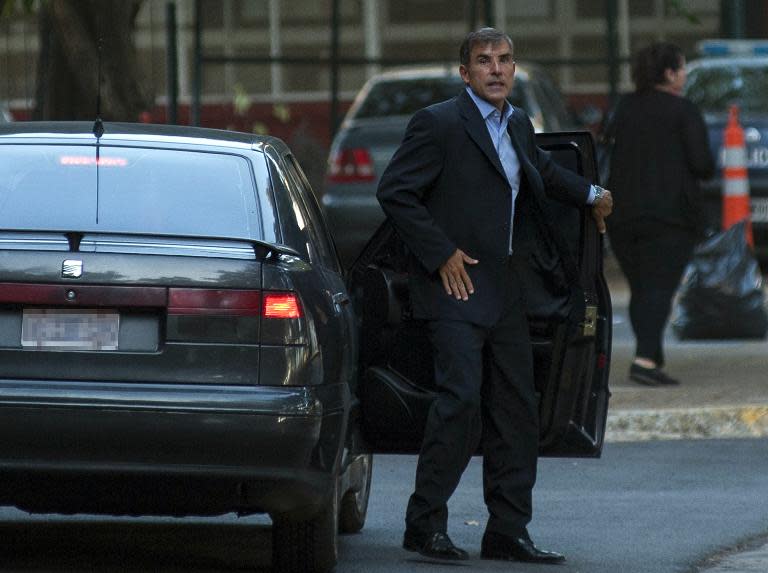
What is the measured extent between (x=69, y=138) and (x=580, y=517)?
2512mm

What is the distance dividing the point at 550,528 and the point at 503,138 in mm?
1592

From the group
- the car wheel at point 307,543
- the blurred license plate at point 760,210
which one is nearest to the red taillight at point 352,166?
the blurred license plate at point 760,210

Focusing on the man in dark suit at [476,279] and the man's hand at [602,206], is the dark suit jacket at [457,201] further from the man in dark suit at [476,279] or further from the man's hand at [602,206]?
the man's hand at [602,206]

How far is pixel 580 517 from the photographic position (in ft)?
25.7

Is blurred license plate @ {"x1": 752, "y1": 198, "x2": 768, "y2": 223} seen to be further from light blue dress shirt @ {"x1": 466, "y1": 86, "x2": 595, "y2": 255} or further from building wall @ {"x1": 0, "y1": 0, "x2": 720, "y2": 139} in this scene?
light blue dress shirt @ {"x1": 466, "y1": 86, "x2": 595, "y2": 255}

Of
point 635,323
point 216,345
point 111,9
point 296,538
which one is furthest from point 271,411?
point 111,9

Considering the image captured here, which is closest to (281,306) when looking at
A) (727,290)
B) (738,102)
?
(727,290)

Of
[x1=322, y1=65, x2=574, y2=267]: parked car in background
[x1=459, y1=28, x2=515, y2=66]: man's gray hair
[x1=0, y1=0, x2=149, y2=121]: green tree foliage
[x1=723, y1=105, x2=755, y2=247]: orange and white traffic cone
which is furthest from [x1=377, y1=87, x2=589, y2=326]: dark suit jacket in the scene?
[x1=322, y1=65, x2=574, y2=267]: parked car in background

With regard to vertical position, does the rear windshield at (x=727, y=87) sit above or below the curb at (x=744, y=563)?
above

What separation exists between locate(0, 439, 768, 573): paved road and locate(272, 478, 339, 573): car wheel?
0.24 meters

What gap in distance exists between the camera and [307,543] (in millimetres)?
6414

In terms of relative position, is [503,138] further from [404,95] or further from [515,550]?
[404,95]

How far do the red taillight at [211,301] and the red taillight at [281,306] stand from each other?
0.12 feet

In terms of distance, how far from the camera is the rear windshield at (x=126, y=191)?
6.18m
